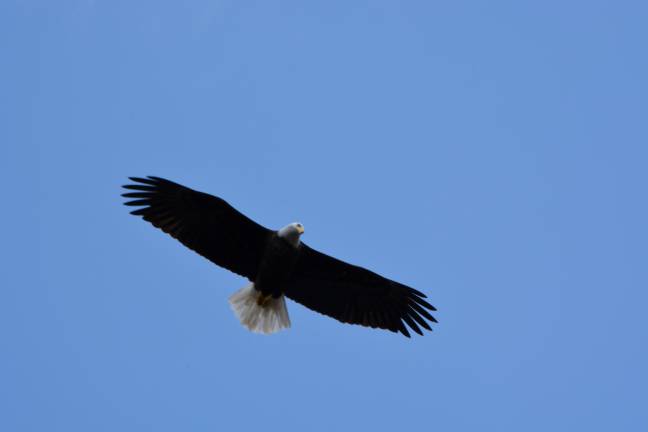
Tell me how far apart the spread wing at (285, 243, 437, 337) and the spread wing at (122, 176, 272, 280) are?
704 millimetres

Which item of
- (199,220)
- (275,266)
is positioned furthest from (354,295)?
(199,220)

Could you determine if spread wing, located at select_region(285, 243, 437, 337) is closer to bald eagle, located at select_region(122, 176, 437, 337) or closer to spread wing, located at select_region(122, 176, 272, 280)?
bald eagle, located at select_region(122, 176, 437, 337)

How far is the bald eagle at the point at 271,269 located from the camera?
1151 cm

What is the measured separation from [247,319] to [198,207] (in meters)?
1.62

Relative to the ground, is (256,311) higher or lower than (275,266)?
lower

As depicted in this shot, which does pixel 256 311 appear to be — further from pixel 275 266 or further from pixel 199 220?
pixel 199 220

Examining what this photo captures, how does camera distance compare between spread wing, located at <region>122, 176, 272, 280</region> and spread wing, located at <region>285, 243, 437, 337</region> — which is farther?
spread wing, located at <region>285, 243, 437, 337</region>

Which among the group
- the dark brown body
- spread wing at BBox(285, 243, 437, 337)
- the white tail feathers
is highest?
spread wing at BBox(285, 243, 437, 337)

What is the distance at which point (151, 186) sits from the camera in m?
11.5

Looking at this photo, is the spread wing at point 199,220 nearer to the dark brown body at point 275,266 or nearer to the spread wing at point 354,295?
the dark brown body at point 275,266

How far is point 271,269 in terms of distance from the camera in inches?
462

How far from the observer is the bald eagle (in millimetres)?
11508

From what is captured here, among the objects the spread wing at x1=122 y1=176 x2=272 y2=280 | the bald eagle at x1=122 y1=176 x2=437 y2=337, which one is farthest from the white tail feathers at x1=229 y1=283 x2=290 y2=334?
the spread wing at x1=122 y1=176 x2=272 y2=280

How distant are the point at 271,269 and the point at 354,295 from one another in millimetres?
1177
